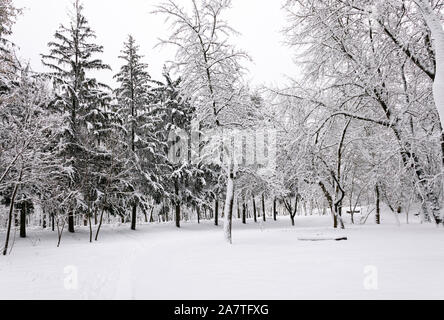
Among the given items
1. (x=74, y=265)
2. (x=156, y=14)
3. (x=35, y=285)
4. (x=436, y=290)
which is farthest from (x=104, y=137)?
(x=436, y=290)

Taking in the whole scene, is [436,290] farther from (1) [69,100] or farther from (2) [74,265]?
(1) [69,100]

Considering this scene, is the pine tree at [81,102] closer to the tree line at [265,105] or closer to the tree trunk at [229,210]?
the tree line at [265,105]

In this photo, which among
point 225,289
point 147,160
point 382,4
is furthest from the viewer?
point 147,160

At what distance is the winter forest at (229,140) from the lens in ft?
21.3

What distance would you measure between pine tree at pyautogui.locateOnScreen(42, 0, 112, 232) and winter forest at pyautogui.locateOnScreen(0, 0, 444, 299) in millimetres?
101

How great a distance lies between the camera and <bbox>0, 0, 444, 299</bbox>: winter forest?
21.3 feet

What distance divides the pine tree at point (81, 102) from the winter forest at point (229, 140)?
0.10m

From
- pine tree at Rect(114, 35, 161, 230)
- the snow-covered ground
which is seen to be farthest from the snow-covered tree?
pine tree at Rect(114, 35, 161, 230)

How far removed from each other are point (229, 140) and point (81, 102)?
13530 millimetres

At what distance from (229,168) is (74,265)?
23.2 feet

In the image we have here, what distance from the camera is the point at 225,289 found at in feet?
17.1
